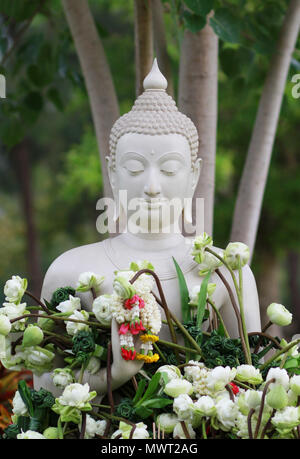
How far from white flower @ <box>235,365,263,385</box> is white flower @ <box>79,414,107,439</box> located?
1.27 feet

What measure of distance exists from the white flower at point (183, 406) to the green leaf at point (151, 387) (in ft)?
0.36

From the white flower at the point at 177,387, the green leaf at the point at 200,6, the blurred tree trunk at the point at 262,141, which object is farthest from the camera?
the blurred tree trunk at the point at 262,141

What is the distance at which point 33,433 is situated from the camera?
155 centimetres

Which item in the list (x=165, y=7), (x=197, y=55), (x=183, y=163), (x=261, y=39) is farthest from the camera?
(x=165, y=7)

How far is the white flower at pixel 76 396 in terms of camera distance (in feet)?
5.07

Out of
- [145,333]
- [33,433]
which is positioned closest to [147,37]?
[145,333]

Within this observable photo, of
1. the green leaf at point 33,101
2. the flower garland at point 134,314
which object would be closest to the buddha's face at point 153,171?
the flower garland at point 134,314

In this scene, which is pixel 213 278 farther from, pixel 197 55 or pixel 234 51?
pixel 234 51

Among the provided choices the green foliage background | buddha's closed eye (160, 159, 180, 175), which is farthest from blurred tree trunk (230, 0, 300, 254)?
buddha's closed eye (160, 159, 180, 175)

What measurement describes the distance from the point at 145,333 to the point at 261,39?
1854 mm

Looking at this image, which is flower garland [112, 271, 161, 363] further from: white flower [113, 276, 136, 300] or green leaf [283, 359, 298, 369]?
green leaf [283, 359, 298, 369]

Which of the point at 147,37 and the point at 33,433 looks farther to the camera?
the point at 147,37

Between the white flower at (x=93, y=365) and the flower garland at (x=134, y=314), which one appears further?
the white flower at (x=93, y=365)

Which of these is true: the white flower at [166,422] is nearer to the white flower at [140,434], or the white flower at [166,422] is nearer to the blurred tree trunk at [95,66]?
the white flower at [140,434]
